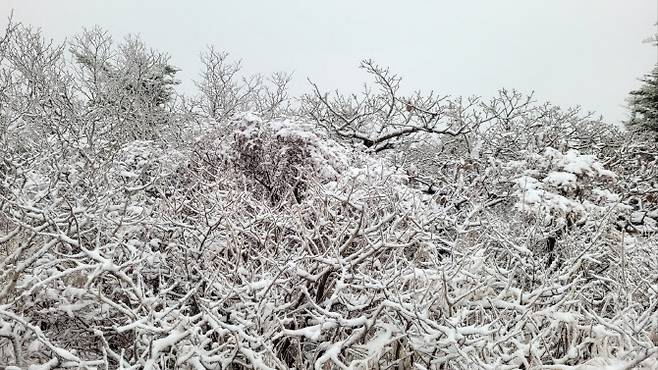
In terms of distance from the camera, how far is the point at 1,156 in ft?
17.6

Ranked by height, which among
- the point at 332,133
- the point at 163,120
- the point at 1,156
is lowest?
the point at 1,156

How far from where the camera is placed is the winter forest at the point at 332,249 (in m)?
3.36

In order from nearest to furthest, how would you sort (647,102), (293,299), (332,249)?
1. (293,299)
2. (332,249)
3. (647,102)

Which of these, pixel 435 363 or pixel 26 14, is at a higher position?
pixel 26 14

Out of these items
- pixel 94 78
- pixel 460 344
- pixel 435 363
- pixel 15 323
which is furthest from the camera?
pixel 94 78

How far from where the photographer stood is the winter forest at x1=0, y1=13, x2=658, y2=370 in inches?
132

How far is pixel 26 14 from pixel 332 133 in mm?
14022

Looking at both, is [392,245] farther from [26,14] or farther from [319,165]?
[26,14]

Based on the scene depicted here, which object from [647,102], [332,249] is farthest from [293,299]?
[647,102]

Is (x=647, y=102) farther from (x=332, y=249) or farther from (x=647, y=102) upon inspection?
(x=332, y=249)

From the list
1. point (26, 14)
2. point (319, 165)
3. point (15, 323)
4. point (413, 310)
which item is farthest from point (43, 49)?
point (413, 310)

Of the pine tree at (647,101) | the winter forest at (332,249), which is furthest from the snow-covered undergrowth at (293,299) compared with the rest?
the pine tree at (647,101)

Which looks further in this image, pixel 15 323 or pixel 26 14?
pixel 26 14

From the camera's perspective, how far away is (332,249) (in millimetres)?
4055
